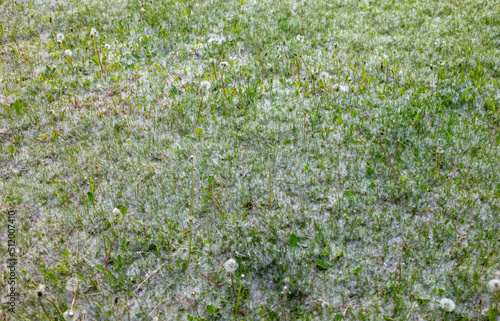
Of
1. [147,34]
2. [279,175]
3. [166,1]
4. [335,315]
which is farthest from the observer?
[166,1]

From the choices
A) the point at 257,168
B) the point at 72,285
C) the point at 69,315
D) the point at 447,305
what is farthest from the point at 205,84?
the point at 447,305

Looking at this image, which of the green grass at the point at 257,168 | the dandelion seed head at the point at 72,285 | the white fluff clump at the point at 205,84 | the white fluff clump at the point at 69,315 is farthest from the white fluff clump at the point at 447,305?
the white fluff clump at the point at 205,84

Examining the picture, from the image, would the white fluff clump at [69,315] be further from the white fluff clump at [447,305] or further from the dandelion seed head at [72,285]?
the white fluff clump at [447,305]

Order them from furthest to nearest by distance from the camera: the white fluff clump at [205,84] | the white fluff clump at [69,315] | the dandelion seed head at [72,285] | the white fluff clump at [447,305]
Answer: the white fluff clump at [205,84]
the dandelion seed head at [72,285]
the white fluff clump at [447,305]
the white fluff clump at [69,315]

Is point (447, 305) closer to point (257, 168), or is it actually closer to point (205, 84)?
point (257, 168)

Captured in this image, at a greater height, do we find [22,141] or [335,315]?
[22,141]

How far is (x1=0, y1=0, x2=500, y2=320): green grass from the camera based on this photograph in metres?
3.21

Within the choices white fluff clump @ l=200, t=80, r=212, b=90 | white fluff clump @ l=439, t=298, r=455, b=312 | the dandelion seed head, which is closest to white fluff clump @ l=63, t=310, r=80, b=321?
the dandelion seed head

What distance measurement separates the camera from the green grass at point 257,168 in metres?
3.21

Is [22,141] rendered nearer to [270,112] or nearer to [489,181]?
[270,112]

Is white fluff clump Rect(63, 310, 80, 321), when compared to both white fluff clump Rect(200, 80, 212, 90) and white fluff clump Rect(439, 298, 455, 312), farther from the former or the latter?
white fluff clump Rect(200, 80, 212, 90)

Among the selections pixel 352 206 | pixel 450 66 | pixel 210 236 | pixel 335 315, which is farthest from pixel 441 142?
pixel 210 236

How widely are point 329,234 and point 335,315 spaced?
889 millimetres

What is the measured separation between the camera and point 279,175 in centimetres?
432
